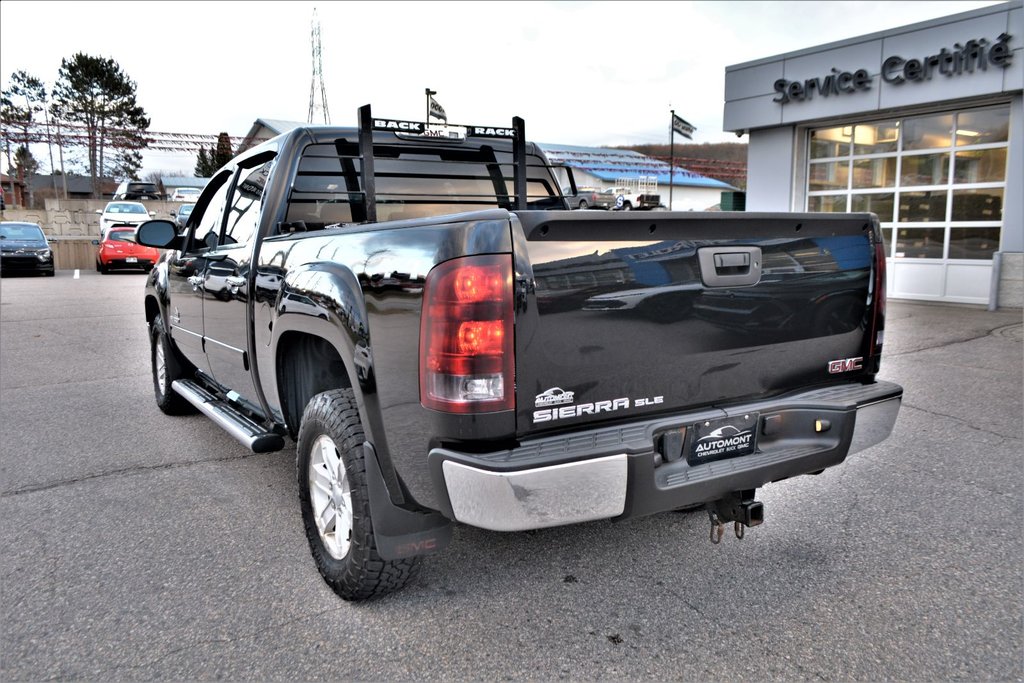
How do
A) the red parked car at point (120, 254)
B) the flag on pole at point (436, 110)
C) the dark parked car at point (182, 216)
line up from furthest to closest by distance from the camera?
the red parked car at point (120, 254) < the dark parked car at point (182, 216) < the flag on pole at point (436, 110)

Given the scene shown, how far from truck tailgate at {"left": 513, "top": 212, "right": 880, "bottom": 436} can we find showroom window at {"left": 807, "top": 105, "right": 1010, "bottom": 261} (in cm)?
1185

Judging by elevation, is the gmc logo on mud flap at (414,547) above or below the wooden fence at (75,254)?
below

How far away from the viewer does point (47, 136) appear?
45.9 m

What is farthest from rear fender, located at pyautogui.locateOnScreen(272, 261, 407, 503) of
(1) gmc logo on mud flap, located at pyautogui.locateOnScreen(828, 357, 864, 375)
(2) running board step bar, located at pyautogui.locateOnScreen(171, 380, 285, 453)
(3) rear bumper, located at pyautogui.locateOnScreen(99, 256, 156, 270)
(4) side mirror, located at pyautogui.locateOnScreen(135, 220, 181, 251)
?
(3) rear bumper, located at pyautogui.locateOnScreen(99, 256, 156, 270)

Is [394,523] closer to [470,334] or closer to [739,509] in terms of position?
[470,334]

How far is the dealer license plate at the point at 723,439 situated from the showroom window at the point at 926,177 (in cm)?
1254

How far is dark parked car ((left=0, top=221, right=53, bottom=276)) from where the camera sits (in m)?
20.1

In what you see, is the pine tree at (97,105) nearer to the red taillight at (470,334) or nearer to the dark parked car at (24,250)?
the dark parked car at (24,250)

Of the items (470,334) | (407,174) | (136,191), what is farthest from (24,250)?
(470,334)

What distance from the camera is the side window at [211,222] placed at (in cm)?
445

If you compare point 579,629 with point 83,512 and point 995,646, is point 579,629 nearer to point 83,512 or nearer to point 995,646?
point 995,646

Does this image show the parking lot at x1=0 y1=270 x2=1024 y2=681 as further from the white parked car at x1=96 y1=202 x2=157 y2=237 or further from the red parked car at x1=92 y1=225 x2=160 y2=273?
the white parked car at x1=96 y1=202 x2=157 y2=237

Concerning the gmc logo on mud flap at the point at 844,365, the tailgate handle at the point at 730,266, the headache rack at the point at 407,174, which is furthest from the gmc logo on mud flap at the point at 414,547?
the gmc logo on mud flap at the point at 844,365

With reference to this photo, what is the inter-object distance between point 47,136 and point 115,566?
5233cm
